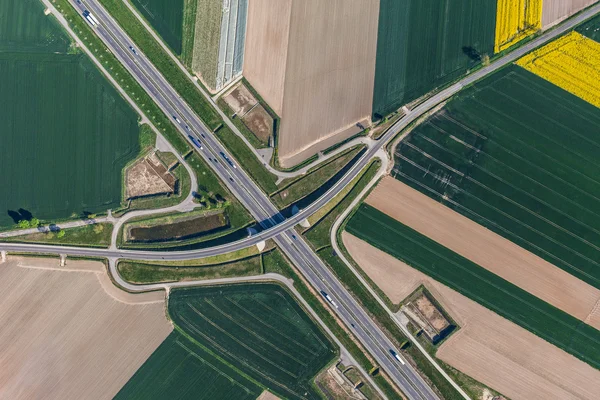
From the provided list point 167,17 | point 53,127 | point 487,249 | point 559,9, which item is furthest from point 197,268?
point 559,9

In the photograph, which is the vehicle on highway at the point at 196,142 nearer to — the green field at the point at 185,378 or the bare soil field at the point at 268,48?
the bare soil field at the point at 268,48

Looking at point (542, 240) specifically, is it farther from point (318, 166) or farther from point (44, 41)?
point (44, 41)

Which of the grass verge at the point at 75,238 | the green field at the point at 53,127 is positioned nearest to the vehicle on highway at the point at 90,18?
the green field at the point at 53,127

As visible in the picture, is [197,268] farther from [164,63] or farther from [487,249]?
[487,249]

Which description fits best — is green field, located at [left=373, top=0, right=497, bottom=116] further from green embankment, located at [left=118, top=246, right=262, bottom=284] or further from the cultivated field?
the cultivated field

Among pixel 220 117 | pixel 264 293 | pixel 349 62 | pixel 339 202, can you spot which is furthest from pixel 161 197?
pixel 349 62

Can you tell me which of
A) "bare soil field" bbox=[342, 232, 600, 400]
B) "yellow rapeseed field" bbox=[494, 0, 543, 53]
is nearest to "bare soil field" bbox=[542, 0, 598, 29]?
"yellow rapeseed field" bbox=[494, 0, 543, 53]
